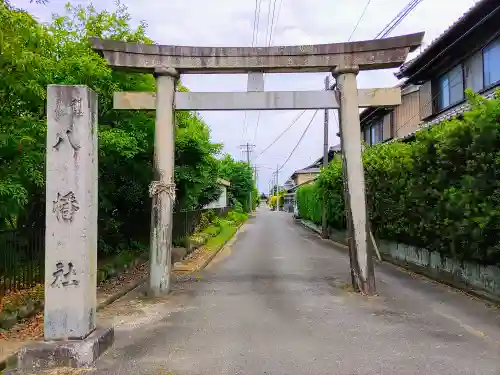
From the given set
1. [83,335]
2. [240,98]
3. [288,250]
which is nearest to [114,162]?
[240,98]

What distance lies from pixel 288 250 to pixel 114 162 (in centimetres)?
970

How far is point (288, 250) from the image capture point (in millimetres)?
18609

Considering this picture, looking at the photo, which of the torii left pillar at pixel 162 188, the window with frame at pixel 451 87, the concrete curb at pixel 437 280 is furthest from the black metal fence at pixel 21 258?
the window with frame at pixel 451 87

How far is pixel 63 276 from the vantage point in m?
5.70

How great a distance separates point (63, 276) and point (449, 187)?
23.5ft

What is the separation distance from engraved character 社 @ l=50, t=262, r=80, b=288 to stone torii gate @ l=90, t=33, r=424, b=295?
3802mm

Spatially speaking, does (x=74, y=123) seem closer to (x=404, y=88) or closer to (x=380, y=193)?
(x=380, y=193)

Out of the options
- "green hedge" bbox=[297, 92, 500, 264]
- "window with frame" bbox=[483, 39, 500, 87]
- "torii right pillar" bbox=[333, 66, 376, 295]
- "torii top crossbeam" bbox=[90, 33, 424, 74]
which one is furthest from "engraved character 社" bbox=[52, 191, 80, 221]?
"window with frame" bbox=[483, 39, 500, 87]

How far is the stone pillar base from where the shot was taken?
530cm

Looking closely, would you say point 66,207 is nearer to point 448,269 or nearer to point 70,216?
point 70,216

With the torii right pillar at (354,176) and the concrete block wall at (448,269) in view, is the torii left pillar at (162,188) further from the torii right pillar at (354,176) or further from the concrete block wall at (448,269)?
the concrete block wall at (448,269)

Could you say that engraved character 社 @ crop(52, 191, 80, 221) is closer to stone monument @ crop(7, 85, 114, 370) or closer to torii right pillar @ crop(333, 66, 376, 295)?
stone monument @ crop(7, 85, 114, 370)

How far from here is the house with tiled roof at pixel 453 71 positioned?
13.8 metres

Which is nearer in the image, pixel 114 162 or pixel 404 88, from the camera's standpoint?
pixel 114 162
